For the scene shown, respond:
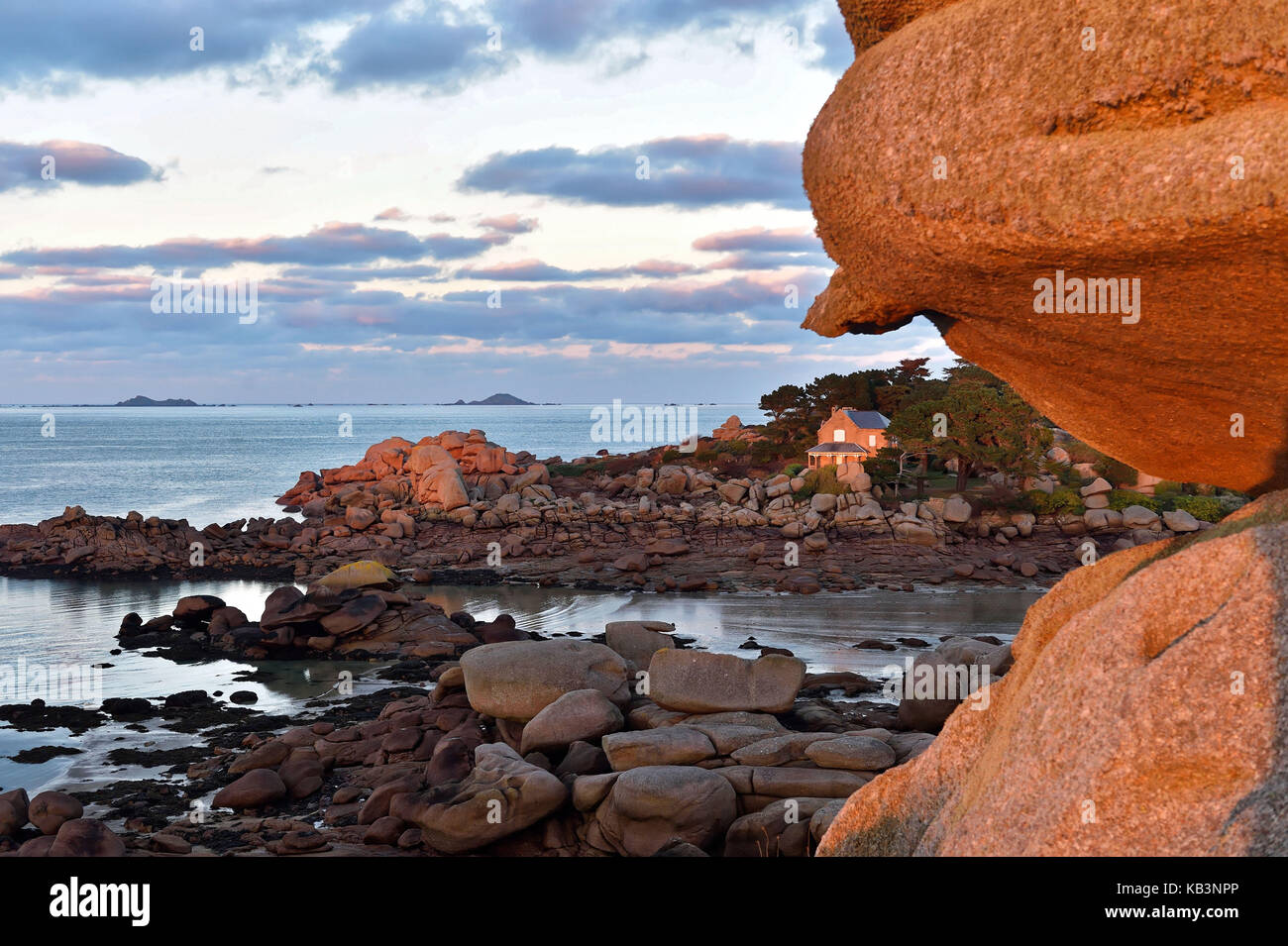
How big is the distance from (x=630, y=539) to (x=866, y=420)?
646 inches

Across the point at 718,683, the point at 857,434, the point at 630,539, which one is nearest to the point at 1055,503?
the point at 857,434

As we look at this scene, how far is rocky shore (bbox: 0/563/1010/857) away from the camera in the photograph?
12.2m

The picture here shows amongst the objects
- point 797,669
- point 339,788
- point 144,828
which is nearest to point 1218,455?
point 797,669

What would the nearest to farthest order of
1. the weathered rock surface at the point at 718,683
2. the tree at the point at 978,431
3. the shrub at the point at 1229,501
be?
the weathered rock surface at the point at 718,683
the shrub at the point at 1229,501
the tree at the point at 978,431

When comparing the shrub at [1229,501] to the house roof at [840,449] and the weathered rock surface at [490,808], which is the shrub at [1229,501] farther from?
the weathered rock surface at [490,808]

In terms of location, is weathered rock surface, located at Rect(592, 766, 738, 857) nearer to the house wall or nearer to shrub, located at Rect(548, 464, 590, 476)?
the house wall

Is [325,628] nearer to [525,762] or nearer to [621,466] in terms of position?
[525,762]

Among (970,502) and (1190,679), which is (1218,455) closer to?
(1190,679)

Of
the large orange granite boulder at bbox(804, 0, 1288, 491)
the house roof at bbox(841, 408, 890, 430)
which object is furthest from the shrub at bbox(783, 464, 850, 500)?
the large orange granite boulder at bbox(804, 0, 1288, 491)

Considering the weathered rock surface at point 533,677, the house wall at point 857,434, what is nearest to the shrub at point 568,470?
the house wall at point 857,434

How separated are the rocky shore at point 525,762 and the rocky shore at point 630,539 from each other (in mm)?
15803

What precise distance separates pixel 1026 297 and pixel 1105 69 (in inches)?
51.7

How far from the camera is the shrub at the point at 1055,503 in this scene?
135 ft

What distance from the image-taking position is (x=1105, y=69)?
4.36m
